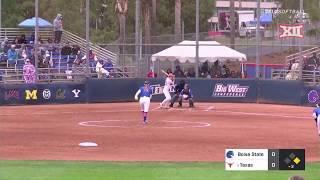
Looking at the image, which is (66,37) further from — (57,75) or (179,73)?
(179,73)

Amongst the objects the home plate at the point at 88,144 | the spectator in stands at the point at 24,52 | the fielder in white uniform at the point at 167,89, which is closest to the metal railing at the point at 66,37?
the spectator in stands at the point at 24,52

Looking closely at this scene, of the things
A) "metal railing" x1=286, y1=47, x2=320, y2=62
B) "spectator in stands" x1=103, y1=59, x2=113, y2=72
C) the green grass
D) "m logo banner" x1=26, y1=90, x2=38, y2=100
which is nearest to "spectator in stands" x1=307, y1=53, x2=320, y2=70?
"metal railing" x1=286, y1=47, x2=320, y2=62

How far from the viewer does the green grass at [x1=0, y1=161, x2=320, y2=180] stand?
51.2ft

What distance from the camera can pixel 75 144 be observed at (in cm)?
2394

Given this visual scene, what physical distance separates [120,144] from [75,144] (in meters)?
1.46

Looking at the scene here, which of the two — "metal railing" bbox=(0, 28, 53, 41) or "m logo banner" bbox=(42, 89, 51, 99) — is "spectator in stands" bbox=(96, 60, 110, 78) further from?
"metal railing" bbox=(0, 28, 53, 41)

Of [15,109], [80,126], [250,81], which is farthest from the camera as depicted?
[250,81]

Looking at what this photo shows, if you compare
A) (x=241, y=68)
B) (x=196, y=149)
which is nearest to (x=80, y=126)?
(x=196, y=149)

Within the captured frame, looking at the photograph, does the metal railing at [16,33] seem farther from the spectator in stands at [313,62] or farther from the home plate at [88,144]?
the home plate at [88,144]

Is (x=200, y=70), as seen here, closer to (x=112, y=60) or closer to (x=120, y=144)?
(x=112, y=60)

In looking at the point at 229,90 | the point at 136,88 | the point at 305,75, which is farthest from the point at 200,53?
the point at 305,75

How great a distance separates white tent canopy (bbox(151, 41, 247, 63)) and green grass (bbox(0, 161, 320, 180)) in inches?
1019
